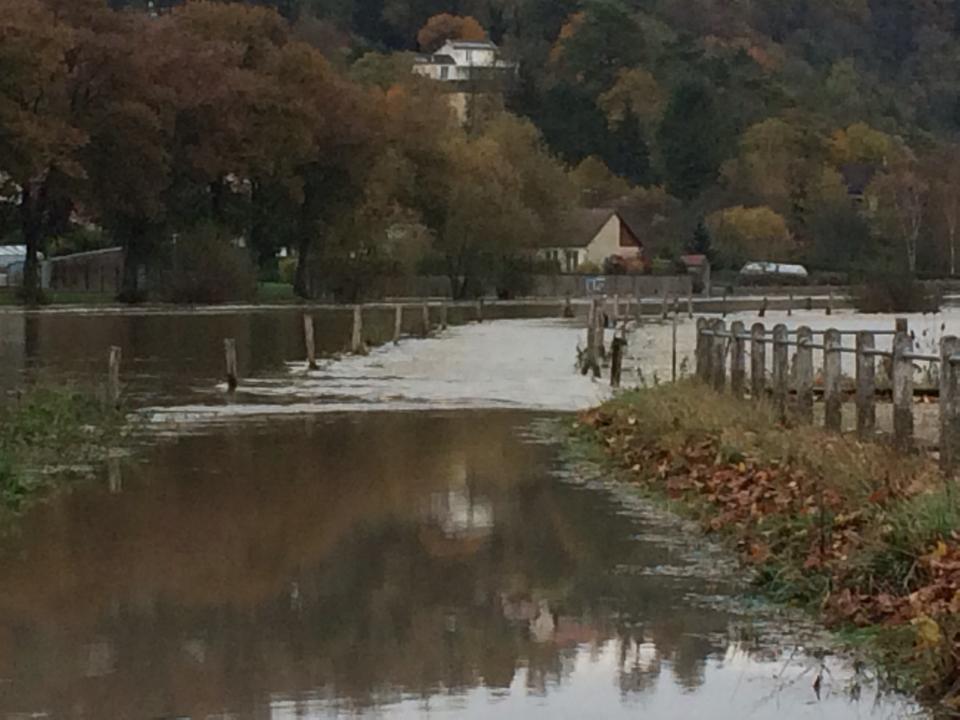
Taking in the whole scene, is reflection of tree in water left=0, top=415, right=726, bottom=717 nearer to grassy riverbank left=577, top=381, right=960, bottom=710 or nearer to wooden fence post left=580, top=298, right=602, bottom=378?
grassy riverbank left=577, top=381, right=960, bottom=710

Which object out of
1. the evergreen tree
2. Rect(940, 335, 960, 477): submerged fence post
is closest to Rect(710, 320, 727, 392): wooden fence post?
Rect(940, 335, 960, 477): submerged fence post

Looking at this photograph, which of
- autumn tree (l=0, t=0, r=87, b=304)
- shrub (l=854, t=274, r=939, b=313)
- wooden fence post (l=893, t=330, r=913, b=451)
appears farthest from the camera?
shrub (l=854, t=274, r=939, b=313)

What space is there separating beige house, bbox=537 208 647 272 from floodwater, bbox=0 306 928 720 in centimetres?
11580

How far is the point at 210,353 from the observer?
162 feet

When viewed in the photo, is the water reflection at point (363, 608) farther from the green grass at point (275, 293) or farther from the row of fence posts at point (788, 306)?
the green grass at point (275, 293)

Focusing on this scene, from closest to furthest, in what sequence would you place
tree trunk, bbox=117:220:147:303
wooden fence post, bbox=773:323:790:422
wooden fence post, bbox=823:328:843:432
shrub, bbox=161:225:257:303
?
wooden fence post, bbox=823:328:843:432
wooden fence post, bbox=773:323:790:422
shrub, bbox=161:225:257:303
tree trunk, bbox=117:220:147:303

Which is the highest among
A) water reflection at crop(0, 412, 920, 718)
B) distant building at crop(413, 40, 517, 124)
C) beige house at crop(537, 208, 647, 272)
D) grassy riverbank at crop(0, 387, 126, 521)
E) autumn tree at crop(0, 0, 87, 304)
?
distant building at crop(413, 40, 517, 124)

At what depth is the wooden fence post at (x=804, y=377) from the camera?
78.7 ft

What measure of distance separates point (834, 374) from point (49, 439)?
9.64 meters

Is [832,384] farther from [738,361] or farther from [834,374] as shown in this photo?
[738,361]

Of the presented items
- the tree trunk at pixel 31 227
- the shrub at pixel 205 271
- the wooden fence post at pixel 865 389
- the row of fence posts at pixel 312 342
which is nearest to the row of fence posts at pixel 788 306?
the row of fence posts at pixel 312 342

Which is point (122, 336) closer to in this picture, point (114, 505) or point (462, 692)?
point (114, 505)

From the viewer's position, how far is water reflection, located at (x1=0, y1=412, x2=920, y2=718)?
11.1 metres

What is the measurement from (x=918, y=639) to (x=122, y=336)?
5063 centimetres
